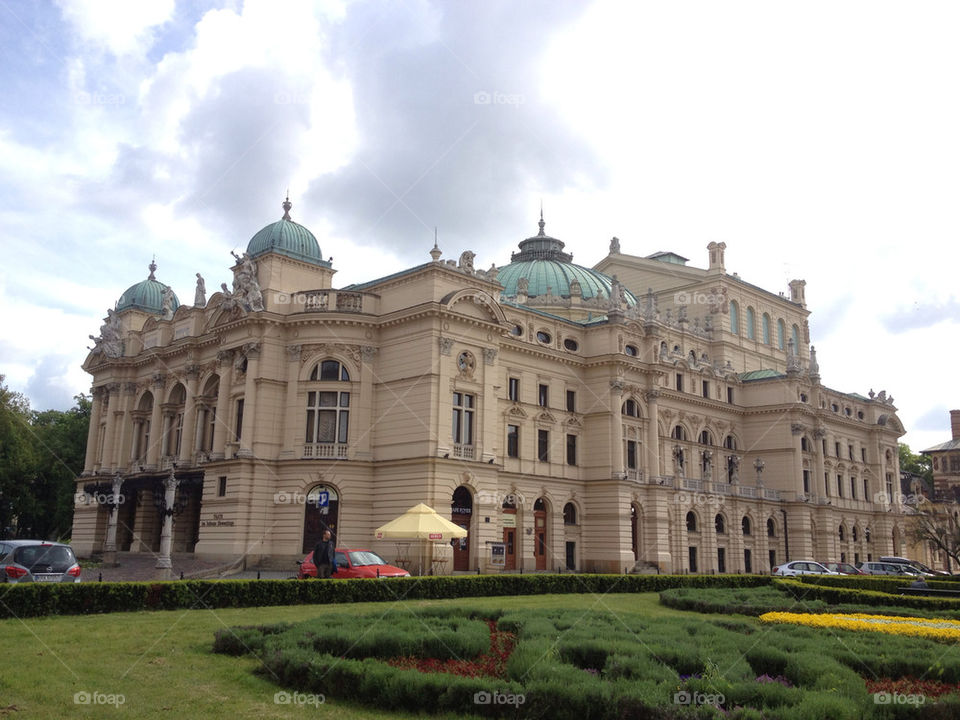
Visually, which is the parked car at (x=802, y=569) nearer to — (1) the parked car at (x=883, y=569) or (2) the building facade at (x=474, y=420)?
(1) the parked car at (x=883, y=569)

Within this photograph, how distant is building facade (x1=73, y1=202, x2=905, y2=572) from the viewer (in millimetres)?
46625

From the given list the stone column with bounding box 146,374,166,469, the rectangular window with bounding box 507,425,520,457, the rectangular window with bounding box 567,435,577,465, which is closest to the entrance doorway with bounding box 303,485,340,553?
the rectangular window with bounding box 507,425,520,457

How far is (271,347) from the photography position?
159ft

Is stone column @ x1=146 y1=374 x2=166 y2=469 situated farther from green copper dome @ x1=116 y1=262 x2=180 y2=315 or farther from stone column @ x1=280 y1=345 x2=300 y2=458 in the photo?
stone column @ x1=280 y1=345 x2=300 y2=458

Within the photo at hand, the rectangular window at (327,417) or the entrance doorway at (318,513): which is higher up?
the rectangular window at (327,417)

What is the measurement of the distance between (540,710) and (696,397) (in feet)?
190

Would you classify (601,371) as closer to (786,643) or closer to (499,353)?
(499,353)

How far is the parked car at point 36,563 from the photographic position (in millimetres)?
25812

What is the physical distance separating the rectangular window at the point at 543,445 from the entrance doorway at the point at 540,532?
2.84 meters

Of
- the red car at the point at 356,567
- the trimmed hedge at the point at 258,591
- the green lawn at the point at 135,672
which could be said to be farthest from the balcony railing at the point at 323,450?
the green lawn at the point at 135,672

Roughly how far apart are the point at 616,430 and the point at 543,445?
5230mm

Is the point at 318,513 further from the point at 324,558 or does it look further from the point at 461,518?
the point at 324,558

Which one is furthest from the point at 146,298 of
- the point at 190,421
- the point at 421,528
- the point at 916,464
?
the point at 916,464

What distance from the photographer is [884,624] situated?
21.1 metres
